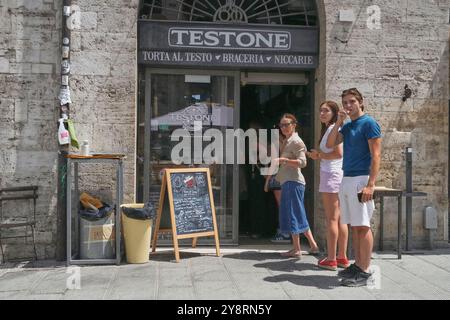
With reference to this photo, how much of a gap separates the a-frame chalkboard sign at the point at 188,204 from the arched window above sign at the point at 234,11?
214 centimetres

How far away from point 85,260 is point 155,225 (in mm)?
985

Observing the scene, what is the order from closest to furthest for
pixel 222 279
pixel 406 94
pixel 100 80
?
1. pixel 222 279
2. pixel 100 80
3. pixel 406 94

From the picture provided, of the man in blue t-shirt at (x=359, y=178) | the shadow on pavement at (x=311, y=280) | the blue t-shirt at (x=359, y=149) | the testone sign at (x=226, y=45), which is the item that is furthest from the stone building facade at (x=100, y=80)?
the blue t-shirt at (x=359, y=149)

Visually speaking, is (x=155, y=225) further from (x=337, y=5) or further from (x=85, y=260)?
(x=337, y=5)

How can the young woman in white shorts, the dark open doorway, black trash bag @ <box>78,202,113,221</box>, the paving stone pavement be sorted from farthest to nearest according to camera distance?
the dark open doorway
black trash bag @ <box>78,202,113,221</box>
the young woman in white shorts
the paving stone pavement

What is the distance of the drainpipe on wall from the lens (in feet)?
22.0

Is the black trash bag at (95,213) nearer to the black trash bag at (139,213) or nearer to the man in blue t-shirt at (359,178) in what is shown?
the black trash bag at (139,213)

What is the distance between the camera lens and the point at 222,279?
572 cm

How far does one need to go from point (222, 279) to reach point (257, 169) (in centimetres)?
327

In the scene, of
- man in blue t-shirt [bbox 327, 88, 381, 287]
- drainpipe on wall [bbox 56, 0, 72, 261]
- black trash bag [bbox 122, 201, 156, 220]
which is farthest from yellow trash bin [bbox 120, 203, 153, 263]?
man in blue t-shirt [bbox 327, 88, 381, 287]

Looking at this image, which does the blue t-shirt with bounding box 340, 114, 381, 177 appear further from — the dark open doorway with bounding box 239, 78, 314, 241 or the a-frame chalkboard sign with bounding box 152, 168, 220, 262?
the dark open doorway with bounding box 239, 78, 314, 241

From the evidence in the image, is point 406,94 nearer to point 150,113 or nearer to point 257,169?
point 257,169

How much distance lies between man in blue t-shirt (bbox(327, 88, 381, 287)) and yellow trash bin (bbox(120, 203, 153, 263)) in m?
2.32

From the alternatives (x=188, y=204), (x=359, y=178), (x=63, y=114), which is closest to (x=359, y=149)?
(x=359, y=178)
